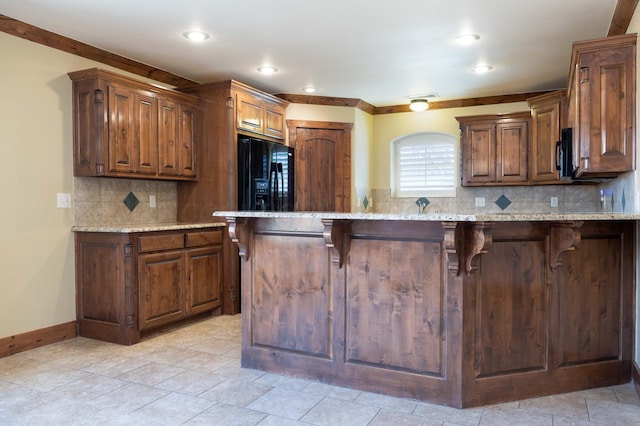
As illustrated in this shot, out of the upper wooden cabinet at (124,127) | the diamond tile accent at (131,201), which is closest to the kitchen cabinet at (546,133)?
the upper wooden cabinet at (124,127)

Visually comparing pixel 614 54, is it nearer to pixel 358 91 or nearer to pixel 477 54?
pixel 477 54

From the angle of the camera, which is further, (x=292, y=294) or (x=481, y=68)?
(x=481, y=68)

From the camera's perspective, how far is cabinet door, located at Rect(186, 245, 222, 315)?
14.0ft

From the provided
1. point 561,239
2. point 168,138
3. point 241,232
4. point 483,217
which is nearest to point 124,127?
point 168,138

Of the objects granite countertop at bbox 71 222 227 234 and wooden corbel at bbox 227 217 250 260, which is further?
granite countertop at bbox 71 222 227 234

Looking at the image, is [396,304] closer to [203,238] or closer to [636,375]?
[636,375]

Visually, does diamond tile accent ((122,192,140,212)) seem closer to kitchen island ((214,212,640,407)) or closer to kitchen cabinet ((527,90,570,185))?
kitchen island ((214,212,640,407))

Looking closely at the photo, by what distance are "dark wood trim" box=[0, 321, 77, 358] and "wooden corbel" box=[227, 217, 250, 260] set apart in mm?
1894

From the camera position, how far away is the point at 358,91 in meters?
Result: 5.63

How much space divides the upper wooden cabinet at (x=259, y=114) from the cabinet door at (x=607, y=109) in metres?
3.12

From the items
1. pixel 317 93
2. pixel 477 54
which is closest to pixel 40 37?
pixel 317 93

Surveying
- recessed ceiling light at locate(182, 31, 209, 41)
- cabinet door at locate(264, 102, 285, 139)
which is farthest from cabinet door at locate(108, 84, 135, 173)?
cabinet door at locate(264, 102, 285, 139)

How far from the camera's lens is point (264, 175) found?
5.06 metres

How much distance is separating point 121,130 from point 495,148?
415 cm
